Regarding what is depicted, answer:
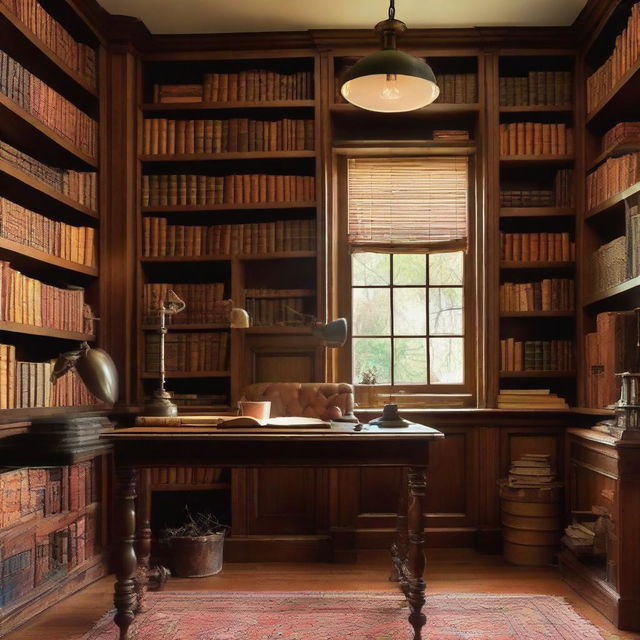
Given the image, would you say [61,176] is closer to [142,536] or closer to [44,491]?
[44,491]

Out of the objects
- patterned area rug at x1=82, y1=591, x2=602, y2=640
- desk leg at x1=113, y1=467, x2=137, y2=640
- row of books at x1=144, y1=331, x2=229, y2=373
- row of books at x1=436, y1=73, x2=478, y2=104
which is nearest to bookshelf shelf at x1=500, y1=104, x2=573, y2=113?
row of books at x1=436, y1=73, x2=478, y2=104

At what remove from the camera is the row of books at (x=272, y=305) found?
4688 mm

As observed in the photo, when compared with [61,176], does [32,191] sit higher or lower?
lower

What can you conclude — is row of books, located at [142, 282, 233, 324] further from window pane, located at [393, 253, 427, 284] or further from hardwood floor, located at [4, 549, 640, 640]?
hardwood floor, located at [4, 549, 640, 640]

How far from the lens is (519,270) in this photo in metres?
5.00

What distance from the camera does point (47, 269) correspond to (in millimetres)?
4254

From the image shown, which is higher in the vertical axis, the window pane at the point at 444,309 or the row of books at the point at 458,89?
the row of books at the point at 458,89

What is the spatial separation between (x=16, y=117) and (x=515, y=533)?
11.4ft

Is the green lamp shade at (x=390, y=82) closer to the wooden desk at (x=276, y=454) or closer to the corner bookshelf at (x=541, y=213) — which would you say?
the corner bookshelf at (x=541, y=213)

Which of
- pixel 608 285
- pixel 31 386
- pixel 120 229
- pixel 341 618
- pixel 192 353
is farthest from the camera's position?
pixel 192 353

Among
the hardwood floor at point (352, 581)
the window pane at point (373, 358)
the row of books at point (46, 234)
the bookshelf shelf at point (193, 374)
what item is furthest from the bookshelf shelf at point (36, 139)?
the hardwood floor at point (352, 581)

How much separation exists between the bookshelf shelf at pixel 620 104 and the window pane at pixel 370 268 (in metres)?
1.52

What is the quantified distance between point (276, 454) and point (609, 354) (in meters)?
2.11

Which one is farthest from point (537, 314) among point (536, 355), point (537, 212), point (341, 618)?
point (341, 618)
